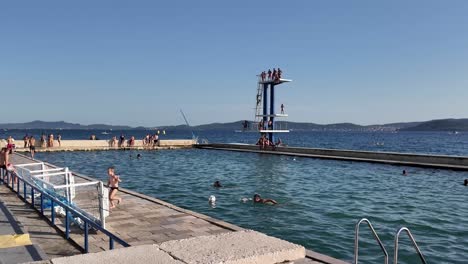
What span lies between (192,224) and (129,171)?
18438mm

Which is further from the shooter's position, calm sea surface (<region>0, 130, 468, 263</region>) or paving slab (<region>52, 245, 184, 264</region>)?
calm sea surface (<region>0, 130, 468, 263</region>)

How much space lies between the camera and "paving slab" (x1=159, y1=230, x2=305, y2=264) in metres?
3.12

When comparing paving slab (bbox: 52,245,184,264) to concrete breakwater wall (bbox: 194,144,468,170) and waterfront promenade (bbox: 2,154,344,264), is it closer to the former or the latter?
waterfront promenade (bbox: 2,154,344,264)

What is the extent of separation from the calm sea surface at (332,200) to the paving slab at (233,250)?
7.00m

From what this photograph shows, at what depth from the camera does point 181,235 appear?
9.73m

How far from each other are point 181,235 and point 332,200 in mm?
9311

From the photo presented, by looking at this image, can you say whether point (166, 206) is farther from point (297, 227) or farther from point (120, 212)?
point (297, 227)

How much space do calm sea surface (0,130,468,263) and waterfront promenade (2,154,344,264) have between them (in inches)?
87.5

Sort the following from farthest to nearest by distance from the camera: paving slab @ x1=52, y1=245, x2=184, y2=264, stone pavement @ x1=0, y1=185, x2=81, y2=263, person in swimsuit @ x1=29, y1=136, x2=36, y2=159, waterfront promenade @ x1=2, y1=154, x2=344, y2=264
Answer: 1. person in swimsuit @ x1=29, y1=136, x2=36, y2=159
2. stone pavement @ x1=0, y1=185, x2=81, y2=263
3. waterfront promenade @ x1=2, y1=154, x2=344, y2=264
4. paving slab @ x1=52, y1=245, x2=184, y2=264

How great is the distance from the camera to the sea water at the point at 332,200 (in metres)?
11.3

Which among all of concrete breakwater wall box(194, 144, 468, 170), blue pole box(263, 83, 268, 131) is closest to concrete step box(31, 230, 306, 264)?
concrete breakwater wall box(194, 144, 468, 170)

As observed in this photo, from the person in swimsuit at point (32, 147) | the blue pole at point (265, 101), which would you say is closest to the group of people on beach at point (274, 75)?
the blue pole at point (265, 101)

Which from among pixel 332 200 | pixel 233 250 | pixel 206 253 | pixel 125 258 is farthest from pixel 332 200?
pixel 125 258

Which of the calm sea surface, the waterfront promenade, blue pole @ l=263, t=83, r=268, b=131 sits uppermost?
blue pole @ l=263, t=83, r=268, b=131
